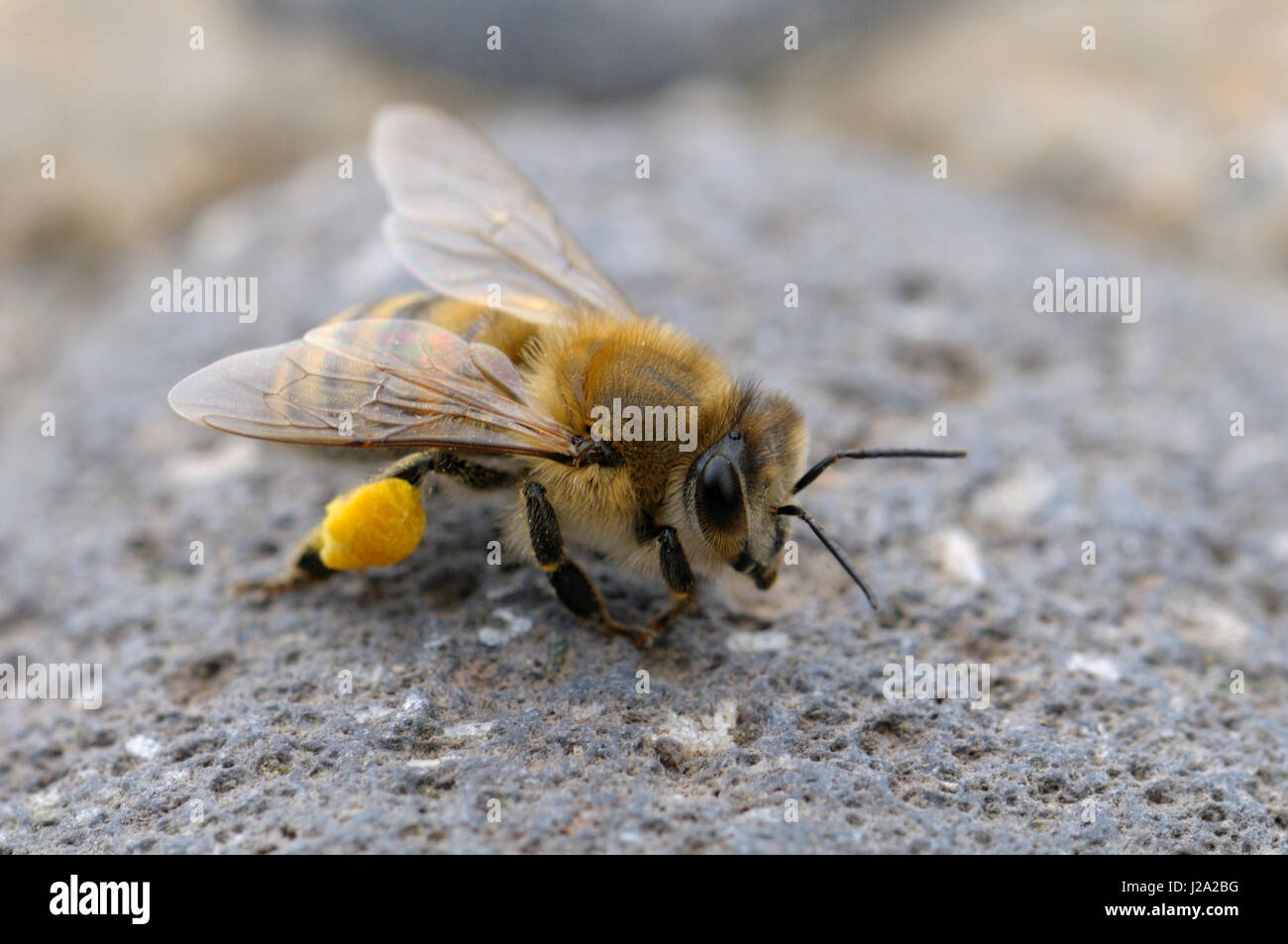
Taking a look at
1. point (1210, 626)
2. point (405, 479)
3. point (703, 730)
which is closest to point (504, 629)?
point (405, 479)

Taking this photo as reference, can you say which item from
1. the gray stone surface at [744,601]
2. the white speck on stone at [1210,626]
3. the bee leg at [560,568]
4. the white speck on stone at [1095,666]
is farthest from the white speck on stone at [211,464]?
the white speck on stone at [1210,626]

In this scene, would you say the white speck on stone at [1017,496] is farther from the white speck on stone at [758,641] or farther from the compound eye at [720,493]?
the compound eye at [720,493]

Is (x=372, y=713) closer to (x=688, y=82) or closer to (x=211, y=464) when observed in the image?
(x=211, y=464)

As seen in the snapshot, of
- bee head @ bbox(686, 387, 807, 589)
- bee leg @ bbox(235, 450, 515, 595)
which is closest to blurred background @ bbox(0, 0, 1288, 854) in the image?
bee leg @ bbox(235, 450, 515, 595)

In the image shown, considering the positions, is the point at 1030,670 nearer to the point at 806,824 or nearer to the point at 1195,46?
the point at 806,824

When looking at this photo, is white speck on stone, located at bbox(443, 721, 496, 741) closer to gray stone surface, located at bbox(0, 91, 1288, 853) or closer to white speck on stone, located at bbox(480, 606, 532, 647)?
gray stone surface, located at bbox(0, 91, 1288, 853)

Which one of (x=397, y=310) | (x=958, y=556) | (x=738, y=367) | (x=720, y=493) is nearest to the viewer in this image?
(x=720, y=493)
